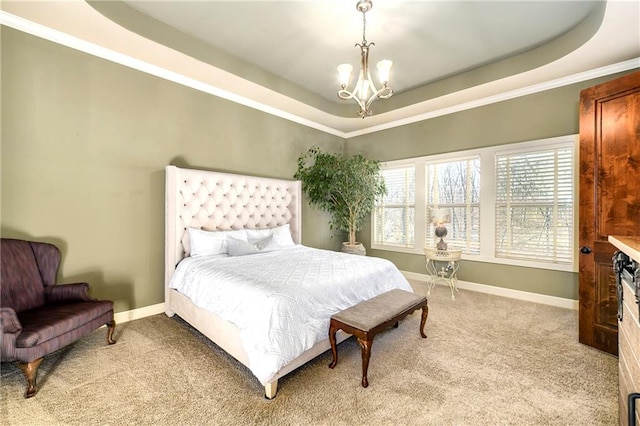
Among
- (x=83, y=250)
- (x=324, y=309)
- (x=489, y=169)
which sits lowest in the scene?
(x=324, y=309)

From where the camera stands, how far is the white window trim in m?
3.41

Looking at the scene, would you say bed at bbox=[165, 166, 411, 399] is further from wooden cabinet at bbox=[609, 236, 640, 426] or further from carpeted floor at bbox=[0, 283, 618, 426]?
wooden cabinet at bbox=[609, 236, 640, 426]

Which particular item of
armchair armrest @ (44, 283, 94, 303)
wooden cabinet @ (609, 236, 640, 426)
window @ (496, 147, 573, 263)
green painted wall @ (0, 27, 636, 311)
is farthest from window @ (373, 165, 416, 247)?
armchair armrest @ (44, 283, 94, 303)

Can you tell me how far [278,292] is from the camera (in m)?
1.98

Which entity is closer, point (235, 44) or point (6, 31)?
point (6, 31)

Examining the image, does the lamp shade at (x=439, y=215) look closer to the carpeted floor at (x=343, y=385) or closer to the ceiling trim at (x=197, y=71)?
the ceiling trim at (x=197, y=71)

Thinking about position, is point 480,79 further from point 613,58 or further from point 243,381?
point 243,381

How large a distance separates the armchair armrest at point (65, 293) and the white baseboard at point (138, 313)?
66 centimetres

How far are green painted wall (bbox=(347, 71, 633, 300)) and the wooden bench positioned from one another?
2107 millimetres

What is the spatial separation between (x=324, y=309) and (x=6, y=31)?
141 inches

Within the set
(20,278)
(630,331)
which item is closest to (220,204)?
(20,278)

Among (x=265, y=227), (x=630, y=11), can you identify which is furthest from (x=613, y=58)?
(x=265, y=227)

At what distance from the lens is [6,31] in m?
2.38

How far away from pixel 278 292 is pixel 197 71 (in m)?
2.88
